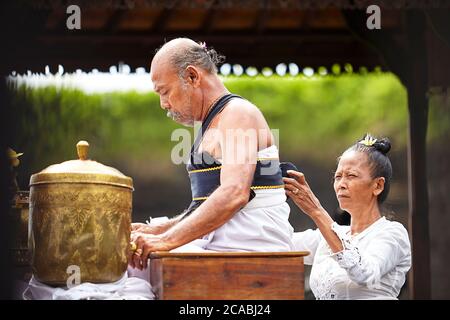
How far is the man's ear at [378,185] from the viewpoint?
3.67 metres

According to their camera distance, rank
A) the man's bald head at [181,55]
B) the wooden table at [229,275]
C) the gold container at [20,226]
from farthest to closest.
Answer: the gold container at [20,226] → the man's bald head at [181,55] → the wooden table at [229,275]

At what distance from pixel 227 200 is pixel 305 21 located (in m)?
4.82

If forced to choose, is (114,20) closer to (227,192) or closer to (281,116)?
(281,116)

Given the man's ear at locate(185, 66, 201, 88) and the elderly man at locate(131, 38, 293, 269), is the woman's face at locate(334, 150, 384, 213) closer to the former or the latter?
the elderly man at locate(131, 38, 293, 269)

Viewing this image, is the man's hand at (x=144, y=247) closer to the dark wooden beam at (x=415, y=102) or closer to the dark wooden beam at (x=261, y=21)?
the dark wooden beam at (x=415, y=102)

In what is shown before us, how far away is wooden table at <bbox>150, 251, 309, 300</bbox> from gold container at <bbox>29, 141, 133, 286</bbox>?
0.57ft

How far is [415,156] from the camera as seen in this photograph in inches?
273

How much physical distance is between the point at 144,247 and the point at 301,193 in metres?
0.65

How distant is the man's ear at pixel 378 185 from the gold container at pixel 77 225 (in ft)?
3.80

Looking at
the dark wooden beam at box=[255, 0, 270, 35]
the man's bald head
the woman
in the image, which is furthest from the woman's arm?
the dark wooden beam at box=[255, 0, 270, 35]

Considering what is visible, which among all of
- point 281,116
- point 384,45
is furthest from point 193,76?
point 281,116

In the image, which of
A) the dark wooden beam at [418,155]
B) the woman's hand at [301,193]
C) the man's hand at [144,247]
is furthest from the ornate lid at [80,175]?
the dark wooden beam at [418,155]

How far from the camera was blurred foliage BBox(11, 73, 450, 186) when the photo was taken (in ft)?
23.4
